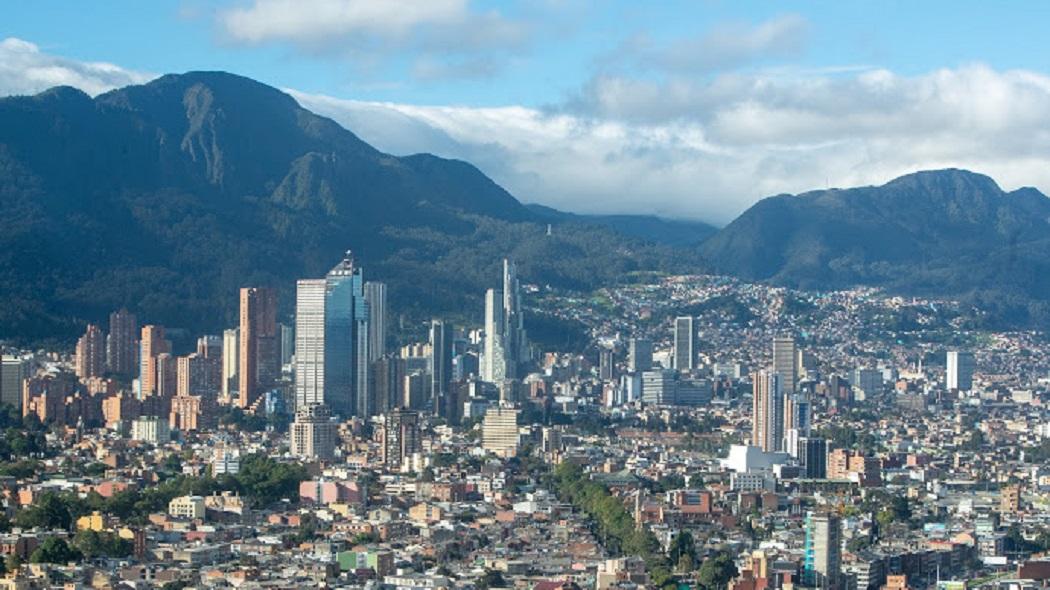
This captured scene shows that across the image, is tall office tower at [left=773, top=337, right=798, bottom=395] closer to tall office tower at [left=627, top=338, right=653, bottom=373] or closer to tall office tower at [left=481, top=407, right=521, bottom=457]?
tall office tower at [left=627, top=338, right=653, bottom=373]

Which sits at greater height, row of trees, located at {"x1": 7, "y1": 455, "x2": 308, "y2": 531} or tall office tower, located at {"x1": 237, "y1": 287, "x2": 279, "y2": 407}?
tall office tower, located at {"x1": 237, "y1": 287, "x2": 279, "y2": 407}

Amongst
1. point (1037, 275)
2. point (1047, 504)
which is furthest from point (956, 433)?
point (1037, 275)

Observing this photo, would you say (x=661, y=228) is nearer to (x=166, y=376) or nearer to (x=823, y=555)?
(x=166, y=376)

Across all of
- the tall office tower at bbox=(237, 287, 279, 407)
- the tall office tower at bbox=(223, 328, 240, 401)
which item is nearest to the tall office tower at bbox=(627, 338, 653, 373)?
the tall office tower at bbox=(237, 287, 279, 407)

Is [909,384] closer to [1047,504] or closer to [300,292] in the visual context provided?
[300,292]

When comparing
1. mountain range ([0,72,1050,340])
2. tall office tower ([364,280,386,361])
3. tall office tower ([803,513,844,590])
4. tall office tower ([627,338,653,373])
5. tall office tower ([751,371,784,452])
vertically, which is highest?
mountain range ([0,72,1050,340])

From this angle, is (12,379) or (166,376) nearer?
(12,379)

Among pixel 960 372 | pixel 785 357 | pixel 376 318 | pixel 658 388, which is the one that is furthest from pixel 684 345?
pixel 376 318
